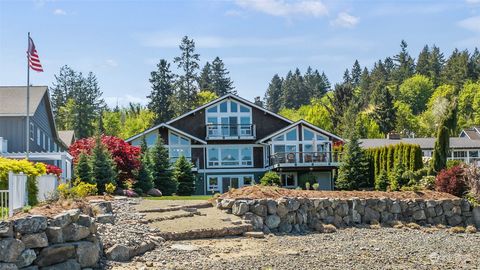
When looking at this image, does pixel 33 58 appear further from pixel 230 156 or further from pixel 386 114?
pixel 386 114

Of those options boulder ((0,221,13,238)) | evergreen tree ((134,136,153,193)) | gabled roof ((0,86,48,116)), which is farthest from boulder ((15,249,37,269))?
gabled roof ((0,86,48,116))

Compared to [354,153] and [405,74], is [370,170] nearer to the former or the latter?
[354,153]

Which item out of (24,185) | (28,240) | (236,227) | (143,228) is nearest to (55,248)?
(28,240)

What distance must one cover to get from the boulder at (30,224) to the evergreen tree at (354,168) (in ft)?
99.9

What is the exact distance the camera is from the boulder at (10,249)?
11812 mm

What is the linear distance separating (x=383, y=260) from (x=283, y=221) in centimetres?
695

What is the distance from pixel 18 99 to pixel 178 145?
13496 mm

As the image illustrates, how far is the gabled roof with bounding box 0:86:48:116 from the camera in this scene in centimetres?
3509

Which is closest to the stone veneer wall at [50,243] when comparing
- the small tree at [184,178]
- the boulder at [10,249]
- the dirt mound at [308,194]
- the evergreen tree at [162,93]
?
the boulder at [10,249]

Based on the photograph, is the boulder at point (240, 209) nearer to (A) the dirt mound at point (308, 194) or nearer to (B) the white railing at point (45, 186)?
(A) the dirt mound at point (308, 194)

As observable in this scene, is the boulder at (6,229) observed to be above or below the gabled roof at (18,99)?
below

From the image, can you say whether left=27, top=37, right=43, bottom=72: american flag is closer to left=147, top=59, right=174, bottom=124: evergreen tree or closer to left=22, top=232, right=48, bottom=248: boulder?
left=22, top=232, right=48, bottom=248: boulder

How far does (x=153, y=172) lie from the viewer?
37625 millimetres

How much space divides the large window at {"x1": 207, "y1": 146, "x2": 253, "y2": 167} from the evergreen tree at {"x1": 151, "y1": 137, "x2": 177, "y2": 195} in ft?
31.3
